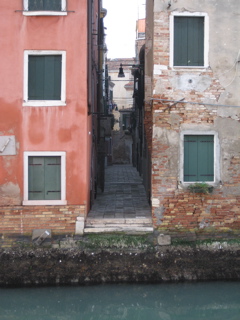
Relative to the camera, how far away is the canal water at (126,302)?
8.07m

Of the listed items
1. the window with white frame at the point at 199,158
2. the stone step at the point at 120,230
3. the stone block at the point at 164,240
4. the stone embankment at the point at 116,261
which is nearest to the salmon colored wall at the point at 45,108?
the stone step at the point at 120,230

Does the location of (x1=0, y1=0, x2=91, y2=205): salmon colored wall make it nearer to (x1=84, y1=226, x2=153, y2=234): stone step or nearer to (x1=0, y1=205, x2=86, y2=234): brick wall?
(x1=0, y1=205, x2=86, y2=234): brick wall

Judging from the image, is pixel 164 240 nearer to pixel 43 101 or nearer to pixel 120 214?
pixel 120 214

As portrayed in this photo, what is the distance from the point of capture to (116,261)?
9.12 m

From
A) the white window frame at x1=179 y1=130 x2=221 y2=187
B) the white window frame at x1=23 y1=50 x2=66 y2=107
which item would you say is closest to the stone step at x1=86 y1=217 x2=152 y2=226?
the white window frame at x1=179 y1=130 x2=221 y2=187

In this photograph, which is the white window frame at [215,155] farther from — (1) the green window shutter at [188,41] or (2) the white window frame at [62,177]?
(2) the white window frame at [62,177]

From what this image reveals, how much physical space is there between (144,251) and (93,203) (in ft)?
10.0

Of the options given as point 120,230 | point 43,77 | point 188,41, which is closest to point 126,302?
point 120,230

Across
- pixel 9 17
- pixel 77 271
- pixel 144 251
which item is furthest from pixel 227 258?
pixel 9 17

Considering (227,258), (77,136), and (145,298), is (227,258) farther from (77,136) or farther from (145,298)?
(77,136)

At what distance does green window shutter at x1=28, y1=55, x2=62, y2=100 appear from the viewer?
9586 millimetres

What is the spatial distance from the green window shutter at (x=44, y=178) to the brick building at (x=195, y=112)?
6.77ft

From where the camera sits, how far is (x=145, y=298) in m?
8.50

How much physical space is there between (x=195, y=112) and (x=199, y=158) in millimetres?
986
